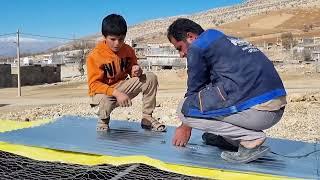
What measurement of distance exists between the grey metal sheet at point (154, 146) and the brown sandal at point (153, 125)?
0.06m

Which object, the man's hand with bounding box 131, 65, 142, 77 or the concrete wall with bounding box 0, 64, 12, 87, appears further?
the concrete wall with bounding box 0, 64, 12, 87

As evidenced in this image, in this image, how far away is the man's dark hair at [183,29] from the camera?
3504 mm

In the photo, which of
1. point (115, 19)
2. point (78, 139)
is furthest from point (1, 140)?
point (115, 19)

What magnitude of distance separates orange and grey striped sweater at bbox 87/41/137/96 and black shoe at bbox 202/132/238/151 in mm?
907

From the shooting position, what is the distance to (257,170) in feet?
Result: 10.4

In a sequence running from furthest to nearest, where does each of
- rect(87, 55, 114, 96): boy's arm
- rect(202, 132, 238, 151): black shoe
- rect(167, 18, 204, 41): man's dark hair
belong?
1. rect(87, 55, 114, 96): boy's arm
2. rect(202, 132, 238, 151): black shoe
3. rect(167, 18, 204, 41): man's dark hair

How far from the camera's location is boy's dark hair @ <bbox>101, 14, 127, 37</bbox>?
4410mm

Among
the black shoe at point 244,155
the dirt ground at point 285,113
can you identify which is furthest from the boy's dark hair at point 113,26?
the dirt ground at point 285,113

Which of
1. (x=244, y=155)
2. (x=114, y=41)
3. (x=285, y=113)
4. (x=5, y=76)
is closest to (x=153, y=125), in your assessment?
(x=114, y=41)

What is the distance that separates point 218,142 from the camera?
396 centimetres

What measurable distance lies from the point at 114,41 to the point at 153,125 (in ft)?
2.72

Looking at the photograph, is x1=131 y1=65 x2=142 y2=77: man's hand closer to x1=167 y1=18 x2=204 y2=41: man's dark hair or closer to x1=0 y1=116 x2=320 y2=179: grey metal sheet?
x1=0 y1=116 x2=320 y2=179: grey metal sheet

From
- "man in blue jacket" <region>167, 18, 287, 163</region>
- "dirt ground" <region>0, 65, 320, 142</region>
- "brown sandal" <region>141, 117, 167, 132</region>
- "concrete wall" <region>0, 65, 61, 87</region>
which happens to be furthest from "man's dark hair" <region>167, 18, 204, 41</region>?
"concrete wall" <region>0, 65, 61, 87</region>

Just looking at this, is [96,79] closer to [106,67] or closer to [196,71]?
[106,67]
